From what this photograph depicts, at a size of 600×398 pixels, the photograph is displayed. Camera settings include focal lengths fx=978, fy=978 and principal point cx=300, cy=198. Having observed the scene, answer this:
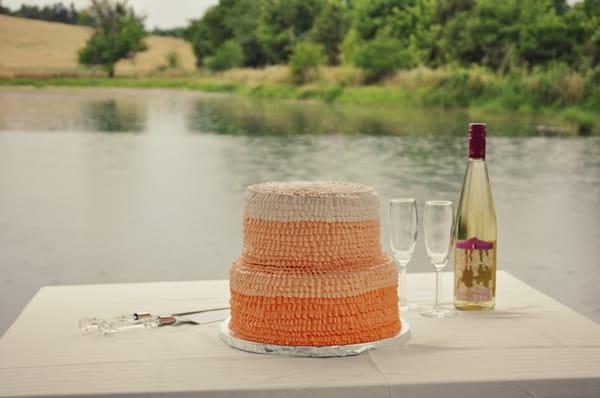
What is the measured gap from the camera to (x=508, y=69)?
24.4ft

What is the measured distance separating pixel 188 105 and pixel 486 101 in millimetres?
2258

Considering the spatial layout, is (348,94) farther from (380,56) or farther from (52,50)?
(52,50)

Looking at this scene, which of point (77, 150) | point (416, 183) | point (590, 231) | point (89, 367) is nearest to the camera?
point (89, 367)

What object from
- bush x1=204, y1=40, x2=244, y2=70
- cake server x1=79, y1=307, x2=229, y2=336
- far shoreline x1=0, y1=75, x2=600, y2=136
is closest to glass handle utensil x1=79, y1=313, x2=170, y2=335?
cake server x1=79, y1=307, x2=229, y2=336

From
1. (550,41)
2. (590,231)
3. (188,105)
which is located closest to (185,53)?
(188,105)

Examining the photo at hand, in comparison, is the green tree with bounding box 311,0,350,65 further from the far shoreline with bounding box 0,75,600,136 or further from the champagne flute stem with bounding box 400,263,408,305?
the champagne flute stem with bounding box 400,263,408,305

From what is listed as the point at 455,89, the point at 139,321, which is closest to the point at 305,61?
the point at 455,89

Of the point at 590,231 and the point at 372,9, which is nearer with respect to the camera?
the point at 590,231

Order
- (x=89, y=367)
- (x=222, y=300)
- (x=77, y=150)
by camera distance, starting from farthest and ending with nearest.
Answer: (x=77, y=150) < (x=222, y=300) < (x=89, y=367)

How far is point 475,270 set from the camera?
4.57 ft

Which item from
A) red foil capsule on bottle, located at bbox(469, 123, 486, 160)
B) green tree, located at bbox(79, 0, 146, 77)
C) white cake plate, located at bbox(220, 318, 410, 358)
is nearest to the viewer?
white cake plate, located at bbox(220, 318, 410, 358)

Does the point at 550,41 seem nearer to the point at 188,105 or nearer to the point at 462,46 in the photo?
the point at 462,46

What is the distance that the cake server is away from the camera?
1.26 metres

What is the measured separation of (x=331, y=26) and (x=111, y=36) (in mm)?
1618
